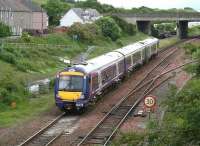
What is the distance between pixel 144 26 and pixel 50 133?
91799 millimetres

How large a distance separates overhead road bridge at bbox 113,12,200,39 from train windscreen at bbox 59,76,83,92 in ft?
264

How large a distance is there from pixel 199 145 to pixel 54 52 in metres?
49.3

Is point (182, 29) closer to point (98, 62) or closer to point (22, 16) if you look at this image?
point (22, 16)

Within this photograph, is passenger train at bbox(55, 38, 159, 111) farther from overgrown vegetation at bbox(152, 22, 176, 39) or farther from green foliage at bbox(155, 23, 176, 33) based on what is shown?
green foliage at bbox(155, 23, 176, 33)

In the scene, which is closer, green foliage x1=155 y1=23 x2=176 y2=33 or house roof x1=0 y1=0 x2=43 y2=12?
house roof x1=0 y1=0 x2=43 y2=12

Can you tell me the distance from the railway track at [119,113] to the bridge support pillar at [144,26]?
65.0 m

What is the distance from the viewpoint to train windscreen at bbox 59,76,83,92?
94.3 feet

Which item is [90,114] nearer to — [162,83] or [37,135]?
[37,135]

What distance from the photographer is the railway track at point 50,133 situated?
2297 centimetres

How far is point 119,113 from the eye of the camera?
29969 mm

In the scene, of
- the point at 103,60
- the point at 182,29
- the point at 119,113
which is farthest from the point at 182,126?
the point at 182,29

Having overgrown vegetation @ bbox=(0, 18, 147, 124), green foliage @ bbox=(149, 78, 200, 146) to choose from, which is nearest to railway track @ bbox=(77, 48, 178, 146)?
overgrown vegetation @ bbox=(0, 18, 147, 124)

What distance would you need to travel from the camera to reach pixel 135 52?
160ft

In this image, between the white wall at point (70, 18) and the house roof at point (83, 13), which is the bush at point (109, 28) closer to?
the white wall at point (70, 18)
